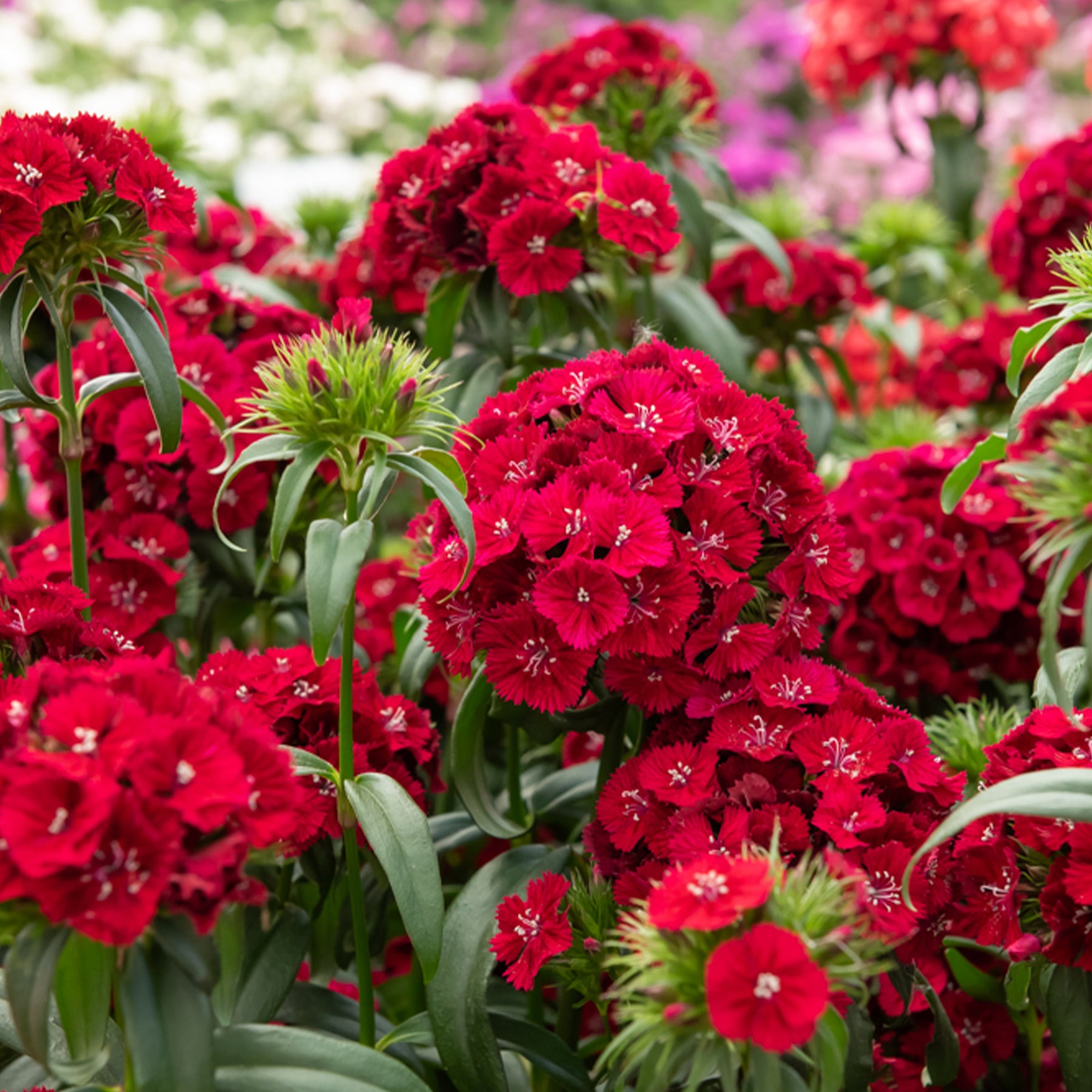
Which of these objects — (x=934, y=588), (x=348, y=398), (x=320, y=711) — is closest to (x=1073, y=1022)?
(x=934, y=588)

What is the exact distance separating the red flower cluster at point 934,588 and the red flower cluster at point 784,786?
597mm

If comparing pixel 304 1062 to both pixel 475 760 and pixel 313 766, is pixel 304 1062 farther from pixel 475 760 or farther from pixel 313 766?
pixel 475 760

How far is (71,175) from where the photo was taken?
135 cm

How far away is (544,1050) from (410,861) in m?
0.35

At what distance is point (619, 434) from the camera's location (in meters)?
1.34

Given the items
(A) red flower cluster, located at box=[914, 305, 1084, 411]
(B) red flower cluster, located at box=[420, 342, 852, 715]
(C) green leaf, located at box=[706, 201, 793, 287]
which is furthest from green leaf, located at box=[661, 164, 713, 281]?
(B) red flower cluster, located at box=[420, 342, 852, 715]

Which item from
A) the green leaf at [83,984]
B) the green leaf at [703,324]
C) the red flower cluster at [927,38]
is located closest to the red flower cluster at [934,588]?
the green leaf at [703,324]

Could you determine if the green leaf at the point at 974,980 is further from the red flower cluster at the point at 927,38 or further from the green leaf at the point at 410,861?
the red flower cluster at the point at 927,38

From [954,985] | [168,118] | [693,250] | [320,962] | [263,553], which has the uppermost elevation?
[168,118]

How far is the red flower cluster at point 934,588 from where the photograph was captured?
190 cm

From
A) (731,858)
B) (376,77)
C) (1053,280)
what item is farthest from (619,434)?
(376,77)

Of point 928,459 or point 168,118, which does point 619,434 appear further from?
point 168,118

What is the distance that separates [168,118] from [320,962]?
67.4 inches

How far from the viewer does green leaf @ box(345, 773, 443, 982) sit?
124 cm
